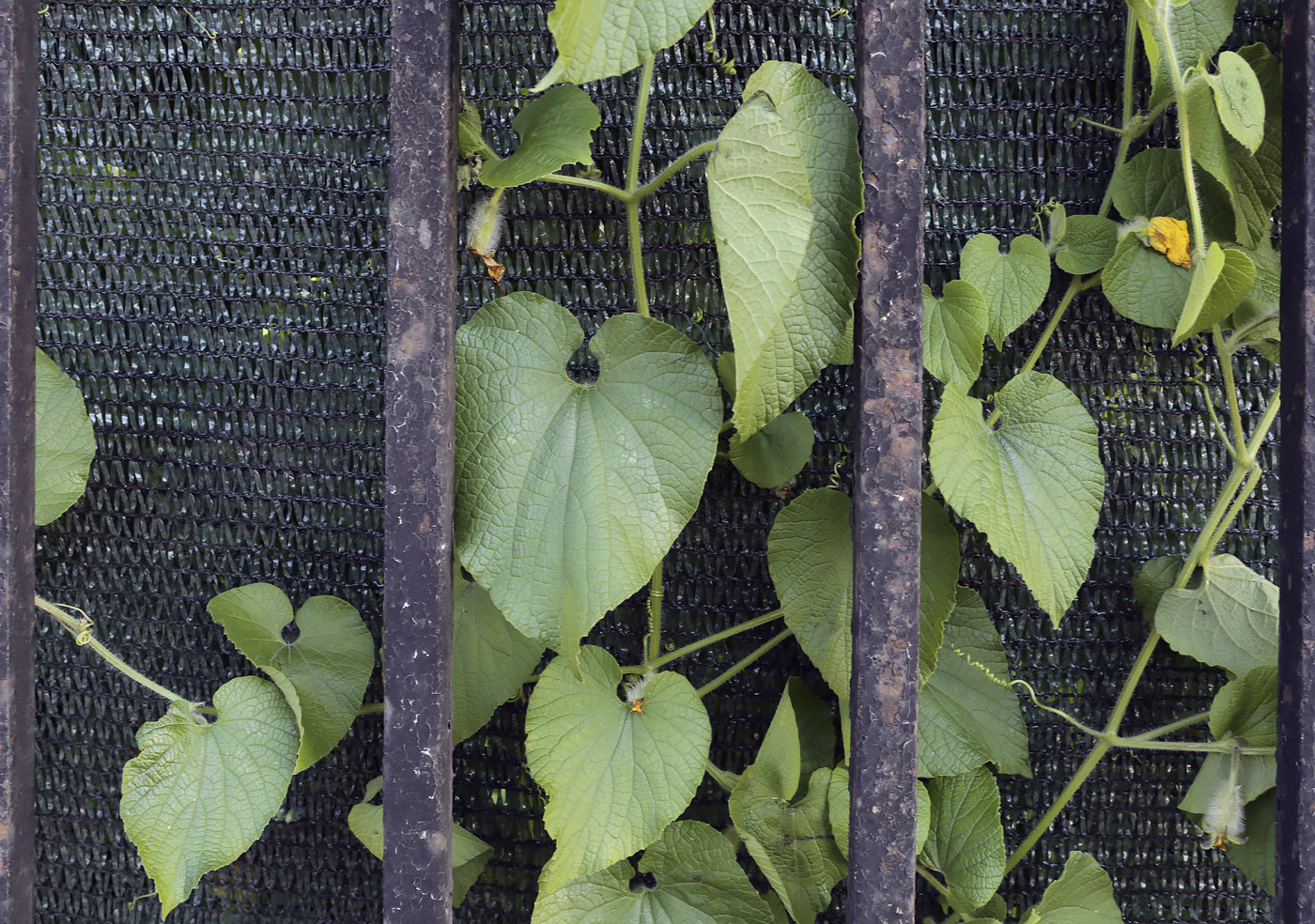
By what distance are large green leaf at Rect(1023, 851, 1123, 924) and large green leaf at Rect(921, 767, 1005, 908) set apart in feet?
0.18

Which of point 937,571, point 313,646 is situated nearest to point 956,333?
point 937,571

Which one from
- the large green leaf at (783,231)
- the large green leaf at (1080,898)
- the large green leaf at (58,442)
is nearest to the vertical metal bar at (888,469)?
the large green leaf at (783,231)

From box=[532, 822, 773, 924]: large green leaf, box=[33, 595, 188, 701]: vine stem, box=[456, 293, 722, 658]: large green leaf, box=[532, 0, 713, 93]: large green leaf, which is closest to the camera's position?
box=[532, 0, 713, 93]: large green leaf

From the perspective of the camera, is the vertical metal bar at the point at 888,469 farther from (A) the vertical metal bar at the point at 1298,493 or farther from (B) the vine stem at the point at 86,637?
(B) the vine stem at the point at 86,637

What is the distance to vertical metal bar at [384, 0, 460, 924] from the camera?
1.72ft

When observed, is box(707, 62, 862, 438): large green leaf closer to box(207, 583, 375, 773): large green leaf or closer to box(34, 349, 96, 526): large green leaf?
box(207, 583, 375, 773): large green leaf

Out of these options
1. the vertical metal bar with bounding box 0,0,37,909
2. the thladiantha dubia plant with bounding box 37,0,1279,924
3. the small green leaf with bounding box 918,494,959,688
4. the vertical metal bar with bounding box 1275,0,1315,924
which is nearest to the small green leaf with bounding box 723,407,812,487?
the thladiantha dubia plant with bounding box 37,0,1279,924

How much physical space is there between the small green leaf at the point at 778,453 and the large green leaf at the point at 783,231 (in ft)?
0.57

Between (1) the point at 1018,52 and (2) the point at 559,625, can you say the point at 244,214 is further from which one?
(1) the point at 1018,52

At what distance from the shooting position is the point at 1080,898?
73 centimetres

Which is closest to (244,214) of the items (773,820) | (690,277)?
(690,277)

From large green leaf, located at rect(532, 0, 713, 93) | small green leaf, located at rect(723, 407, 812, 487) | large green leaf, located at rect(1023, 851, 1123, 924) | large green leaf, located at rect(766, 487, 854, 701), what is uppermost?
large green leaf, located at rect(532, 0, 713, 93)

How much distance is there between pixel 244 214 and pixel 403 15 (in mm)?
356

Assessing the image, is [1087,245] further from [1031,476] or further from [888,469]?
[888,469]
